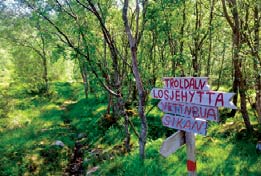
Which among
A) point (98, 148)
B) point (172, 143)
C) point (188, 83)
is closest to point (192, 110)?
point (188, 83)

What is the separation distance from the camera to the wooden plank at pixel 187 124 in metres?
4.67

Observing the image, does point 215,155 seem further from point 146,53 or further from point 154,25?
point 146,53

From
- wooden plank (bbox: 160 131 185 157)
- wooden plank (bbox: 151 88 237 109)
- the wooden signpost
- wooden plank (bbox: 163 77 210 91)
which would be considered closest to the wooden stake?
the wooden signpost

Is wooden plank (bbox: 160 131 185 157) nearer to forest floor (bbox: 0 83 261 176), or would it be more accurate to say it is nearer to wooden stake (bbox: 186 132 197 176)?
wooden stake (bbox: 186 132 197 176)

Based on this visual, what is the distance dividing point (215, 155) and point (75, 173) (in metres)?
5.61

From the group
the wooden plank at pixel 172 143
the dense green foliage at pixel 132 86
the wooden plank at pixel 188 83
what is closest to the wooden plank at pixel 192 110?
the wooden plank at pixel 188 83

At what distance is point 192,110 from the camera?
4859 millimetres

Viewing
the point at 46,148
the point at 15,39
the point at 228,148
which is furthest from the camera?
the point at 15,39

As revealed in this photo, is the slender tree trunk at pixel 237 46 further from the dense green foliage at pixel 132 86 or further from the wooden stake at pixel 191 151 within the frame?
the wooden stake at pixel 191 151

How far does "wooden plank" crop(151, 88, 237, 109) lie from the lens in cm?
421

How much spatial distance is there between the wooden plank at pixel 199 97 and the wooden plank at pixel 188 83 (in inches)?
3.1

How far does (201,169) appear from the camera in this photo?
774cm

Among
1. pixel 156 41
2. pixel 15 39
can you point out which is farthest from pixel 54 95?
pixel 156 41

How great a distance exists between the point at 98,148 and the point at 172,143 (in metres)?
8.20
